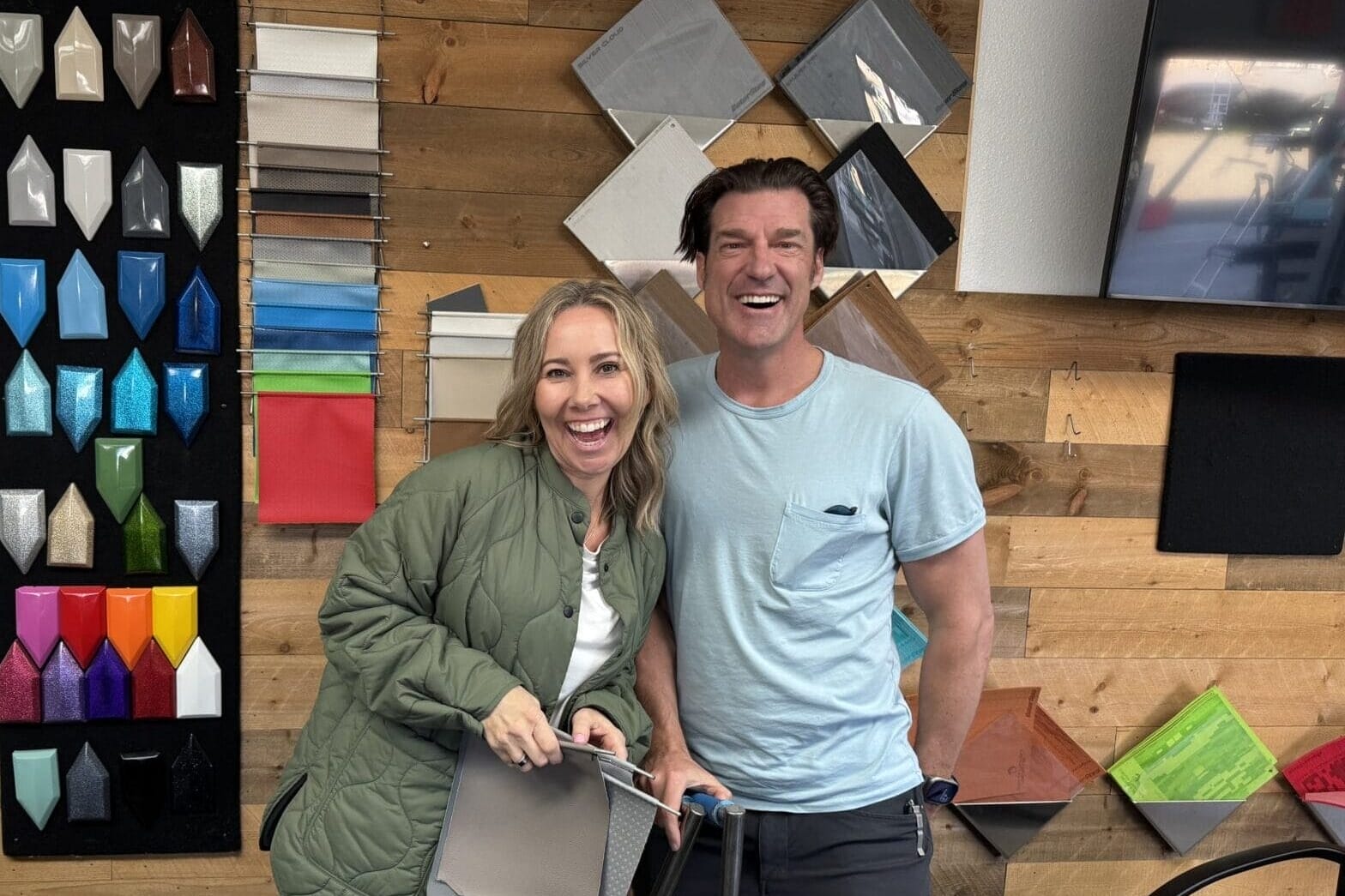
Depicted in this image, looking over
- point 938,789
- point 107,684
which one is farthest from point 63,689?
point 938,789

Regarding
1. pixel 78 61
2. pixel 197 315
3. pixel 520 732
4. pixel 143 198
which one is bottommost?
pixel 520 732

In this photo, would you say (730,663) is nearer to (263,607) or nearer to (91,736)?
(263,607)

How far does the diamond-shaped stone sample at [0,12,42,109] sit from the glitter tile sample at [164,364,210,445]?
54 cm

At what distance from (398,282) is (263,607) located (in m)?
0.67

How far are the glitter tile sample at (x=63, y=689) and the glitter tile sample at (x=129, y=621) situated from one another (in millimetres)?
83

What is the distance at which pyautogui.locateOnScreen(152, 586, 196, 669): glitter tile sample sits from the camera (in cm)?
191

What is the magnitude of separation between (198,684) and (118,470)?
43 centimetres

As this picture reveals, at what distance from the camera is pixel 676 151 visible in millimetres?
1916

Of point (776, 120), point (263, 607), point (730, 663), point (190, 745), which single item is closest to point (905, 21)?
point (776, 120)

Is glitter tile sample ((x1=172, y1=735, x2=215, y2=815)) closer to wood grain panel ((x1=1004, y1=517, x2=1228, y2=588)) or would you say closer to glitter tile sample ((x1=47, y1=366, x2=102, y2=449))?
glitter tile sample ((x1=47, y1=366, x2=102, y2=449))

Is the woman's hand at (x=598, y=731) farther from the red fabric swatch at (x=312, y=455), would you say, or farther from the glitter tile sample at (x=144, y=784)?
the glitter tile sample at (x=144, y=784)

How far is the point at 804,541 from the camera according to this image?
1.33 m

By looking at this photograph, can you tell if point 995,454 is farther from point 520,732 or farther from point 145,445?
point 145,445

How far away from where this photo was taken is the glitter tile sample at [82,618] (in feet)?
6.18
